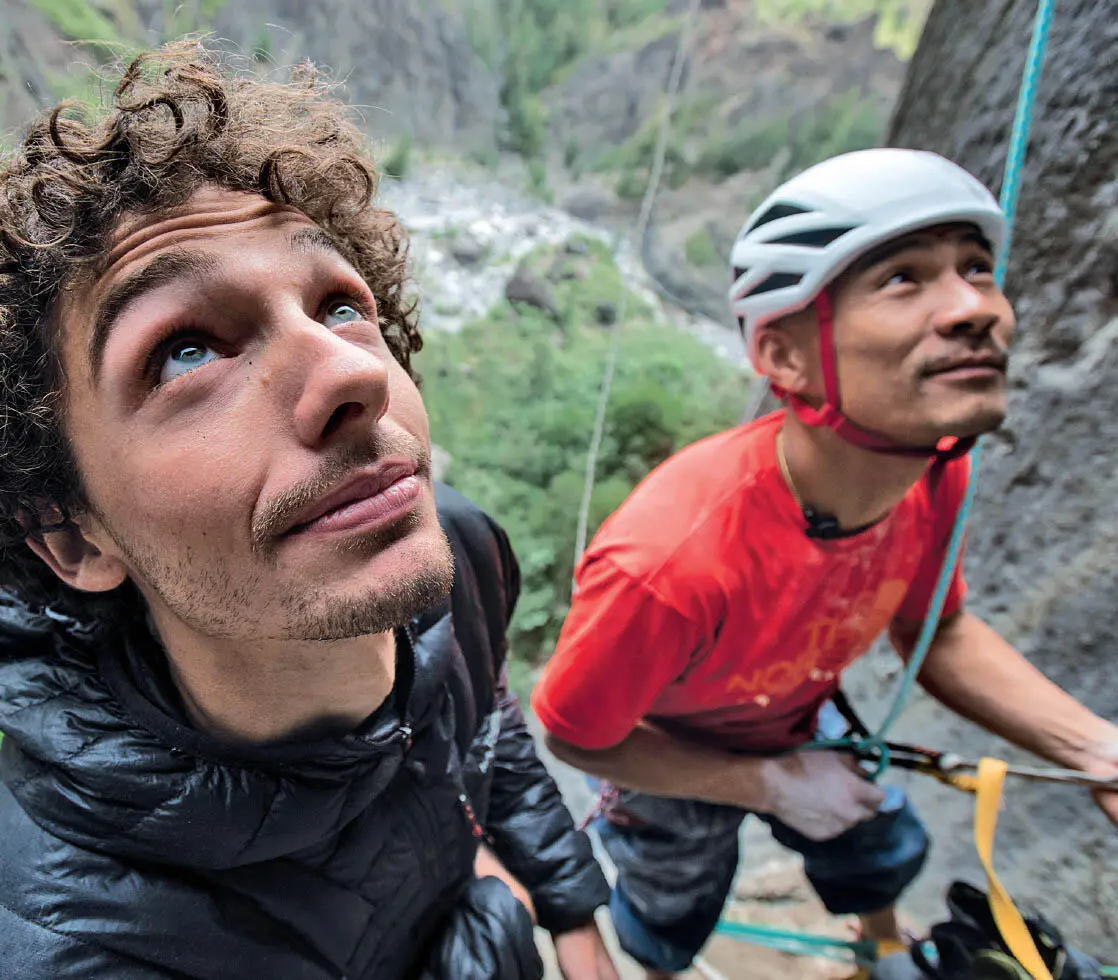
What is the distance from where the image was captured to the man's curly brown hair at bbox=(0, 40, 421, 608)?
933 millimetres

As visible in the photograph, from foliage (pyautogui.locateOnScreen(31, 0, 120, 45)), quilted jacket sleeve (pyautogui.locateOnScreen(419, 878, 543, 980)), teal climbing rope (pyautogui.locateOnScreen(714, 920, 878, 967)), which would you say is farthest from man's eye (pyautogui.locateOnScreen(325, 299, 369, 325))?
foliage (pyautogui.locateOnScreen(31, 0, 120, 45))

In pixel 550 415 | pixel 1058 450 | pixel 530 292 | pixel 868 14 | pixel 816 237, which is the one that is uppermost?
pixel 868 14

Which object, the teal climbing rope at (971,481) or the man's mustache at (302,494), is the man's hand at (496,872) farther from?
the man's mustache at (302,494)

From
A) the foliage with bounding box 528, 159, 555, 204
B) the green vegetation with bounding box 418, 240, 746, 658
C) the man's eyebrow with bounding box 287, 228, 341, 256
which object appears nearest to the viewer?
the man's eyebrow with bounding box 287, 228, 341, 256

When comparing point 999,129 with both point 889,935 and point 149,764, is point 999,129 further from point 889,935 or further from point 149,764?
point 149,764

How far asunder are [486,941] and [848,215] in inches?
64.9

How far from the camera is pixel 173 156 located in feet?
3.18

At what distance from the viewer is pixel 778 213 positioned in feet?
5.11

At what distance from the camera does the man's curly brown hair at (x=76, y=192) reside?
93cm

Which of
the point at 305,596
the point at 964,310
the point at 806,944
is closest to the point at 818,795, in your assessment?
the point at 964,310

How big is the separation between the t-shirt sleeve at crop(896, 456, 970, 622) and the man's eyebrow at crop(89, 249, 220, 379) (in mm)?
1606

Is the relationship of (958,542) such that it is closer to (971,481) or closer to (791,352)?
(971,481)

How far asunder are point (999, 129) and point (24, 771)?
3.42m

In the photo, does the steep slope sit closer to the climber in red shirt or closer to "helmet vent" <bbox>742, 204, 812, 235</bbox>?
"helmet vent" <bbox>742, 204, 812, 235</bbox>
